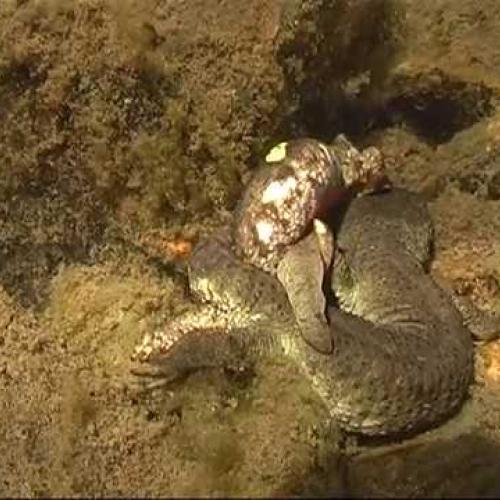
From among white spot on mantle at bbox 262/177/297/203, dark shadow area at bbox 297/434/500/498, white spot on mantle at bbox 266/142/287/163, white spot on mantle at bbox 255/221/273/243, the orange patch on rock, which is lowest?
the orange patch on rock

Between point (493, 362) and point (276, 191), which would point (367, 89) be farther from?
point (493, 362)

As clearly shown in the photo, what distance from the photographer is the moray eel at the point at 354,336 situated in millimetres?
4391

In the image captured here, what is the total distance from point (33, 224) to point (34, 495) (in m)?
1.83

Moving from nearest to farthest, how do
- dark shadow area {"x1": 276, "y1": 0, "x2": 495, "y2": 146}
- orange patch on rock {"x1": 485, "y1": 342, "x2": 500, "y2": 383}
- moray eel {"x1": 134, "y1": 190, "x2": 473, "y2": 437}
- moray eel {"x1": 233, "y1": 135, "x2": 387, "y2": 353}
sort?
moray eel {"x1": 134, "y1": 190, "x2": 473, "y2": 437}
moray eel {"x1": 233, "y1": 135, "x2": 387, "y2": 353}
orange patch on rock {"x1": 485, "y1": 342, "x2": 500, "y2": 383}
dark shadow area {"x1": 276, "y1": 0, "x2": 495, "y2": 146}

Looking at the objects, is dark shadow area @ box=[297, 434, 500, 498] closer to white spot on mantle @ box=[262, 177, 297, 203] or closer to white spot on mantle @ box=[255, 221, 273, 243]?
white spot on mantle @ box=[255, 221, 273, 243]

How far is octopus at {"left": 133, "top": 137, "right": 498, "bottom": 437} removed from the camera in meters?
4.40

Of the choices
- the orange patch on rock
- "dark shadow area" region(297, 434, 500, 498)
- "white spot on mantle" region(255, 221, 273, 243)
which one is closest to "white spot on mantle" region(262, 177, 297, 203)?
"white spot on mantle" region(255, 221, 273, 243)

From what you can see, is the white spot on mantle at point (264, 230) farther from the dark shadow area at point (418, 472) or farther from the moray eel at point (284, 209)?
the dark shadow area at point (418, 472)

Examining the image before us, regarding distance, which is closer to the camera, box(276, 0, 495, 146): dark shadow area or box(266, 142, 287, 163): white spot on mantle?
box(266, 142, 287, 163): white spot on mantle

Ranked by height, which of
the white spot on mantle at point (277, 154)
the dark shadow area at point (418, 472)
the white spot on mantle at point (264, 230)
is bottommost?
the dark shadow area at point (418, 472)

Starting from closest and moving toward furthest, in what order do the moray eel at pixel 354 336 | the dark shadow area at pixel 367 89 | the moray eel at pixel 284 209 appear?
the moray eel at pixel 354 336
the moray eel at pixel 284 209
the dark shadow area at pixel 367 89

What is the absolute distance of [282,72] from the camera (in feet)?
16.7

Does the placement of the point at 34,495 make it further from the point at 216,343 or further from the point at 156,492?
the point at 216,343

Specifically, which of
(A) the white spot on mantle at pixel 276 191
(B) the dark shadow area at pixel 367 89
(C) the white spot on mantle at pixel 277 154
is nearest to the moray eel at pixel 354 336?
(A) the white spot on mantle at pixel 276 191
